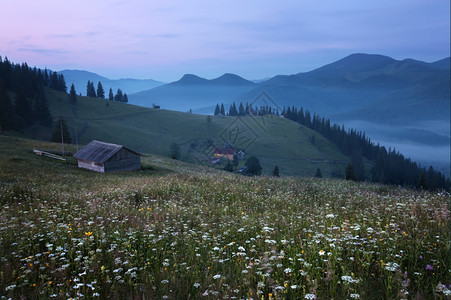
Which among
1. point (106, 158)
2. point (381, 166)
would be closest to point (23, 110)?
point (106, 158)

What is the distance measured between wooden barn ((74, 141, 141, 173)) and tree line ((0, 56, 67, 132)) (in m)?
47.7

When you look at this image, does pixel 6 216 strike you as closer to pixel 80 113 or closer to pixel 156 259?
pixel 156 259

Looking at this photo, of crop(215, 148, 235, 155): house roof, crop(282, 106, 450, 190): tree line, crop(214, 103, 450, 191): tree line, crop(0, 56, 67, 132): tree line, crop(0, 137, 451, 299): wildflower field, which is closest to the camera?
crop(0, 137, 451, 299): wildflower field

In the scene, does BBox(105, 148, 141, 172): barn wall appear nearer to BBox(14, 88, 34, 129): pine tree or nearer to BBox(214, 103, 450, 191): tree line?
BBox(14, 88, 34, 129): pine tree

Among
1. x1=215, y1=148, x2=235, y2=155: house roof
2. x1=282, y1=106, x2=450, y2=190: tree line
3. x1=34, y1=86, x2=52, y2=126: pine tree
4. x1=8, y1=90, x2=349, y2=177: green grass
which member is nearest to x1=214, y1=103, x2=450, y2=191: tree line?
x1=282, y1=106, x2=450, y2=190: tree line

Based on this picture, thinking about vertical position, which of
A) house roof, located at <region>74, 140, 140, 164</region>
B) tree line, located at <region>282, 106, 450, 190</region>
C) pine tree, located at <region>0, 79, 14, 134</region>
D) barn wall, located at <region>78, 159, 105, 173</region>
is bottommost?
tree line, located at <region>282, 106, 450, 190</region>

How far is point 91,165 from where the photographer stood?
38.9 meters

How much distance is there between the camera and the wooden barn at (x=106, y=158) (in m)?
37.9

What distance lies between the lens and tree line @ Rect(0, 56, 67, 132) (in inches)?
2832

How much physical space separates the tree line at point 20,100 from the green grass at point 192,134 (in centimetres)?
457

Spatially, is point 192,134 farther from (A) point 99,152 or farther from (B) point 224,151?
(A) point 99,152

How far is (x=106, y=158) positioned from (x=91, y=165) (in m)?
3.20

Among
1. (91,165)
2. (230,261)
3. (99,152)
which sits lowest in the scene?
(91,165)

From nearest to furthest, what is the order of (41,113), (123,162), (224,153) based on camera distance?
(123,162), (41,113), (224,153)
